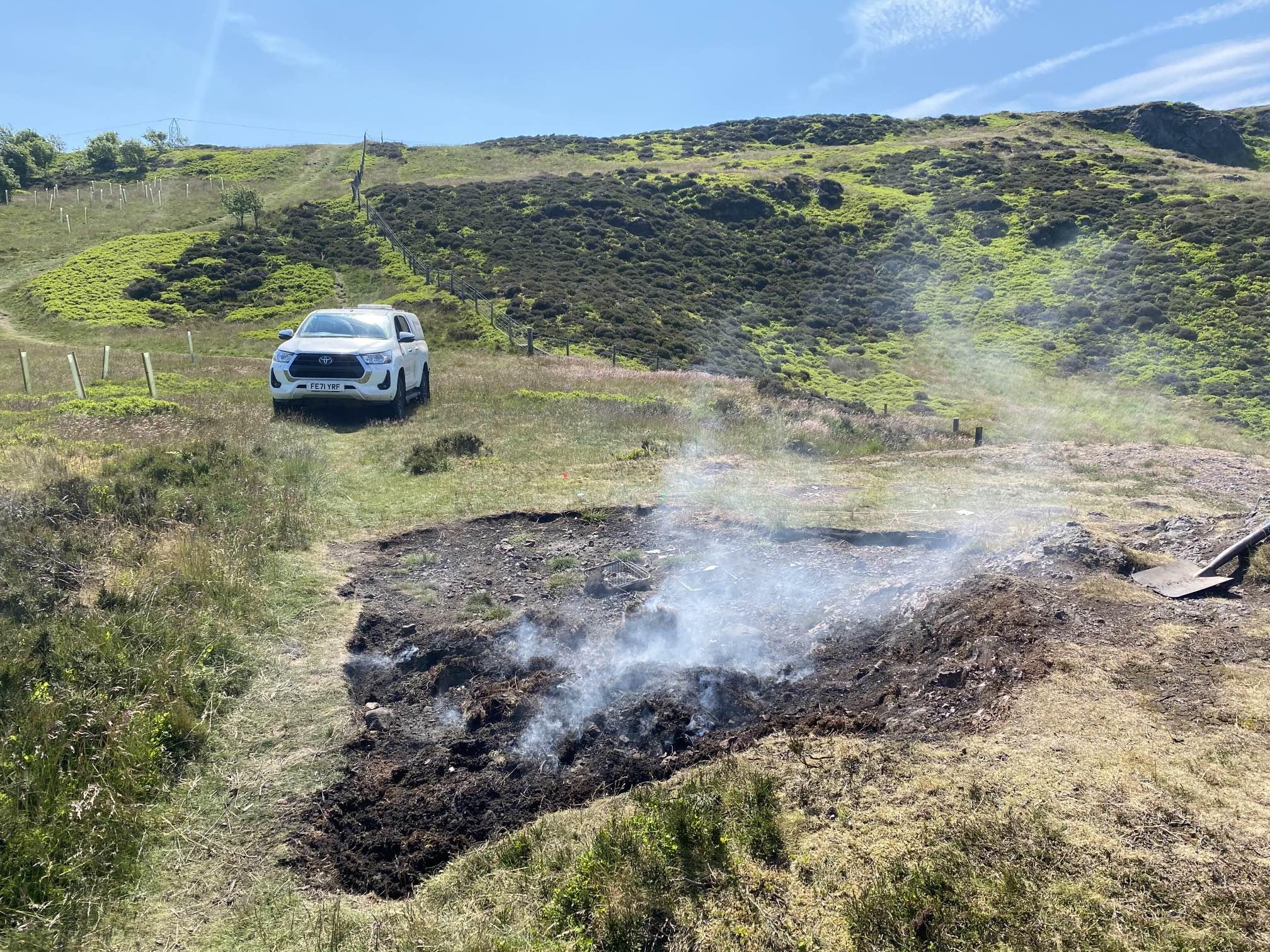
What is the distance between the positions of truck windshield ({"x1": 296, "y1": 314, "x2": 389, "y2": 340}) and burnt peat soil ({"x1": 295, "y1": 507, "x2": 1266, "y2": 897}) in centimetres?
653

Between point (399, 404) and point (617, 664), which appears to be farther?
point (399, 404)

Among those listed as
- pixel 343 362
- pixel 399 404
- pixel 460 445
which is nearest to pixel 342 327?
pixel 343 362

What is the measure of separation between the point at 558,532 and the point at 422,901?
5.28 metres

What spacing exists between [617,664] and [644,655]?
0.26 m

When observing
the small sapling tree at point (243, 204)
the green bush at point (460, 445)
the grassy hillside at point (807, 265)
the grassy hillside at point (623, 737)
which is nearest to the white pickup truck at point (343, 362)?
the grassy hillside at point (623, 737)

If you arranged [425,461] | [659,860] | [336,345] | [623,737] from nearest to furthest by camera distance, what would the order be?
1. [659,860]
2. [623,737]
3. [425,461]
4. [336,345]

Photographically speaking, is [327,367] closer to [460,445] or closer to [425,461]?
[460,445]

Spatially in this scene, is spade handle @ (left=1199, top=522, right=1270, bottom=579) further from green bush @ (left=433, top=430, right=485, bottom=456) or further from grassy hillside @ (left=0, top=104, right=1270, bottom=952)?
green bush @ (left=433, top=430, right=485, bottom=456)

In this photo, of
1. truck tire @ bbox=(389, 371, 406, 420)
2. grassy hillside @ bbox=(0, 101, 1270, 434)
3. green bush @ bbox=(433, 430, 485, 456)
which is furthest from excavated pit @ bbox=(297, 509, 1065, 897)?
grassy hillside @ bbox=(0, 101, 1270, 434)

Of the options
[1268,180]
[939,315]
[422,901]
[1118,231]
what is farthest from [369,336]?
[1268,180]

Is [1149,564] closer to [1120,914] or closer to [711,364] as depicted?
[1120,914]

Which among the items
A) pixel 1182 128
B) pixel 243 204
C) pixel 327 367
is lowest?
pixel 327 367

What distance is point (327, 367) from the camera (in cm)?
1254

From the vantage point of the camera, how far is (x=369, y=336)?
43.3 feet
